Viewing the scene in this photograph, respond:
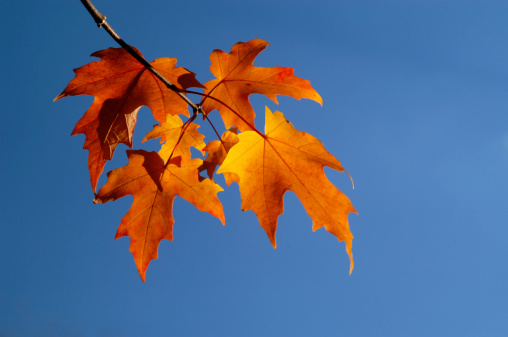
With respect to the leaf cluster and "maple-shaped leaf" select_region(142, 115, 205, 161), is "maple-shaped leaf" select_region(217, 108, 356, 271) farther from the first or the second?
"maple-shaped leaf" select_region(142, 115, 205, 161)

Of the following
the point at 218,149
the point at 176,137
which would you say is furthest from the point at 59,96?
the point at 218,149

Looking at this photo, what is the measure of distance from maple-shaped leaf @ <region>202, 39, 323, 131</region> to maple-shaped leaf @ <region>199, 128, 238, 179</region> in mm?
39

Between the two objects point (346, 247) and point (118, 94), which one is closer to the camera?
point (346, 247)

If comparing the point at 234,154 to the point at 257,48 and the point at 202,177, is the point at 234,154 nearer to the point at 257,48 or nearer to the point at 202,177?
the point at 202,177

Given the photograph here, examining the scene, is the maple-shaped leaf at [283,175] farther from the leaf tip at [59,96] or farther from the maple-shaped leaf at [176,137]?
the leaf tip at [59,96]

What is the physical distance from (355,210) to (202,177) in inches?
19.5

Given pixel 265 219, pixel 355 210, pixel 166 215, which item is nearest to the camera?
pixel 355 210

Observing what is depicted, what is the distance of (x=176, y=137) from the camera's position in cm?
143

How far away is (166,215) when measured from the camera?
1.37 metres

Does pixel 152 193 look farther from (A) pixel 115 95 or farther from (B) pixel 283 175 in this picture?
(B) pixel 283 175

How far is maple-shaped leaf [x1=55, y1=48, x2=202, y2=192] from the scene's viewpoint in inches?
48.5

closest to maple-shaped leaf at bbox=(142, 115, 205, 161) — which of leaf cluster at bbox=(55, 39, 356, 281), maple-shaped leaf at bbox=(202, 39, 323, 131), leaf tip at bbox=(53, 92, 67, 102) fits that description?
leaf cluster at bbox=(55, 39, 356, 281)

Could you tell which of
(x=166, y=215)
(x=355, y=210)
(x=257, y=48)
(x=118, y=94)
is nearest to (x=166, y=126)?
(x=118, y=94)

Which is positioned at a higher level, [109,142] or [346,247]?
[109,142]
